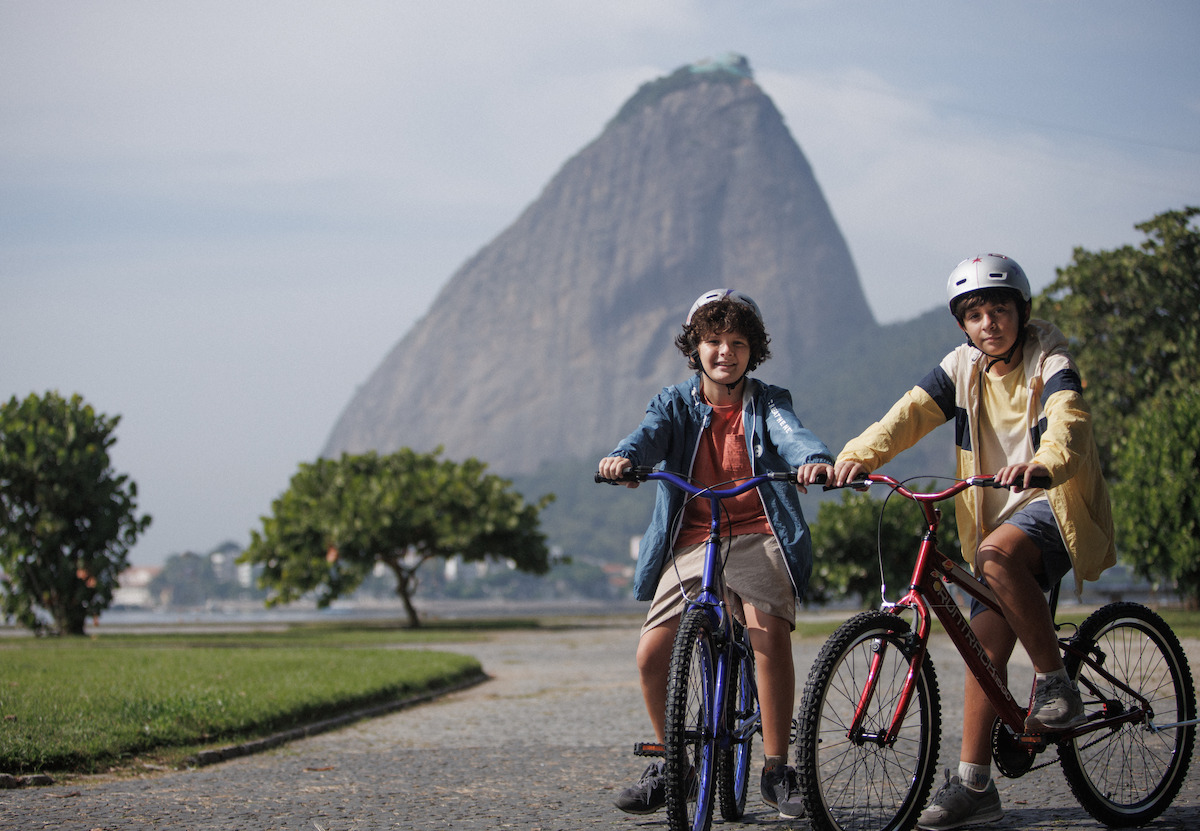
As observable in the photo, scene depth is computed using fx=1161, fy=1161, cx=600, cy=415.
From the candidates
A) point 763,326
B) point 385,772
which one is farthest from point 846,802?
point 385,772

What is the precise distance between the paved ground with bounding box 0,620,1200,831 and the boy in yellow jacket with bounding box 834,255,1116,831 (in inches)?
18.5

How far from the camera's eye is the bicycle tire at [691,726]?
140 inches

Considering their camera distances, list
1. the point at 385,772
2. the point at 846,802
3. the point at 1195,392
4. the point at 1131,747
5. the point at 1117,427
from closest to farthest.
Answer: the point at 846,802
the point at 1131,747
the point at 385,772
the point at 1195,392
the point at 1117,427

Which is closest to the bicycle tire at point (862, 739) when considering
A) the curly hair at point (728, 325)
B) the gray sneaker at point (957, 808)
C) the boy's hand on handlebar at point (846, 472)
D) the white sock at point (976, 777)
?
the gray sneaker at point (957, 808)

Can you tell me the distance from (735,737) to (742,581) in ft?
1.81

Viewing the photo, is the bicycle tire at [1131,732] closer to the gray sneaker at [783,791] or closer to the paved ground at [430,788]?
the paved ground at [430,788]

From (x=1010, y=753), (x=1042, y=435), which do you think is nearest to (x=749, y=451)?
(x=1042, y=435)

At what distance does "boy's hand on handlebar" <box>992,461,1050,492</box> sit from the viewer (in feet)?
12.0

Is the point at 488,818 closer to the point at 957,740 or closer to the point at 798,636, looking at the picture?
the point at 957,740

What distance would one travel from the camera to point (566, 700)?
10.4 m

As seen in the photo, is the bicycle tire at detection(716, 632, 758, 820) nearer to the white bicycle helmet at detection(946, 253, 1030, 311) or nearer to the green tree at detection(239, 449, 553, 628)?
the white bicycle helmet at detection(946, 253, 1030, 311)

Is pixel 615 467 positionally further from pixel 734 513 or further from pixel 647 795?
pixel 647 795

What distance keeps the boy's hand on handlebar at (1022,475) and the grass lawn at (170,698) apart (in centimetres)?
471

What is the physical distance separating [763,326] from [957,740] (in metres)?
3.69
